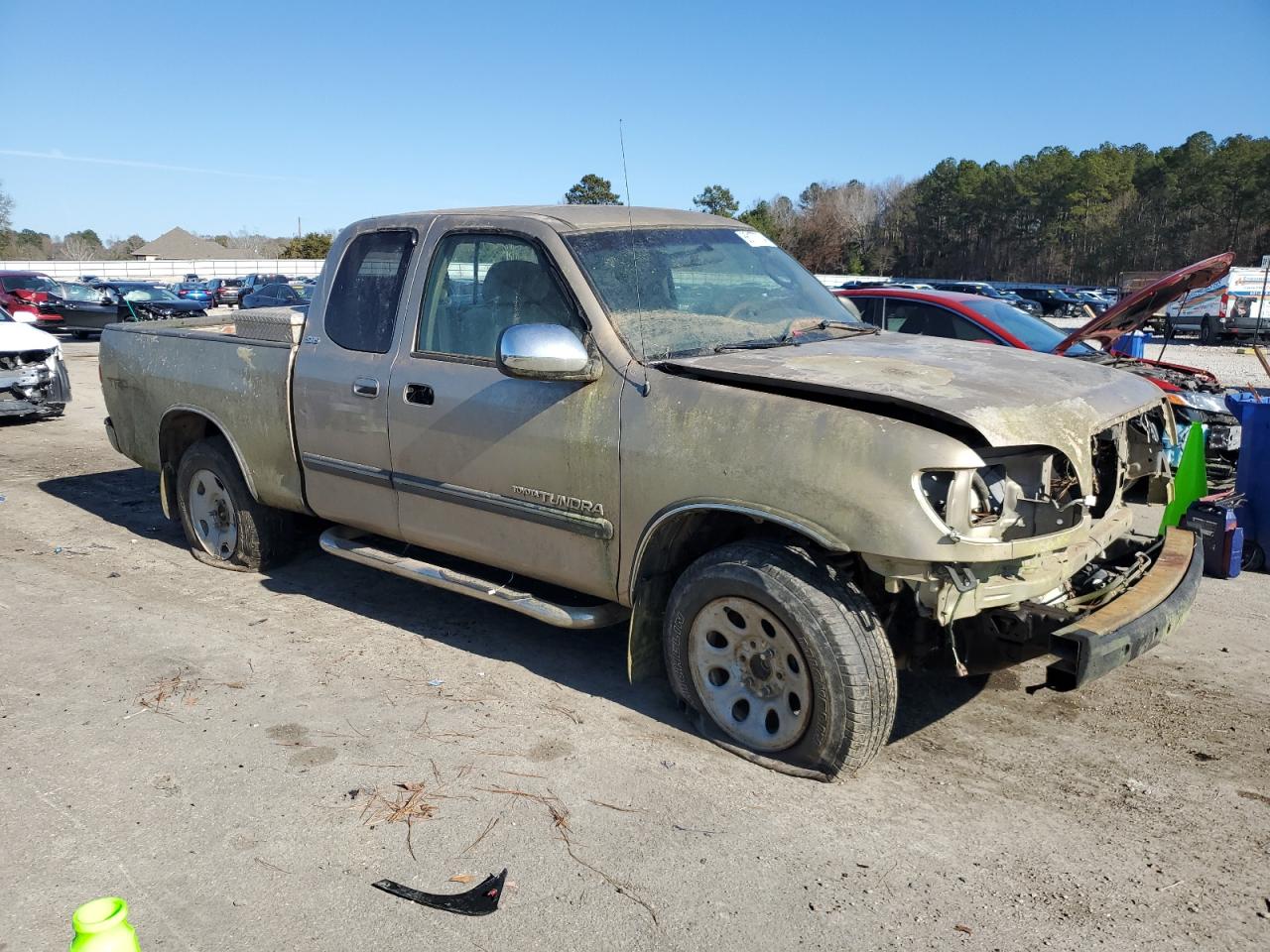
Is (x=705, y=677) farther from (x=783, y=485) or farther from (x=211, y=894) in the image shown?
(x=211, y=894)

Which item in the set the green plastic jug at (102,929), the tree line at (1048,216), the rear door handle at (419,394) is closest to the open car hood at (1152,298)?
the rear door handle at (419,394)

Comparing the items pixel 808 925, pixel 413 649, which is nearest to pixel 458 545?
pixel 413 649

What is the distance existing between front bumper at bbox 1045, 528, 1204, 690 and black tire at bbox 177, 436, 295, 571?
173 inches

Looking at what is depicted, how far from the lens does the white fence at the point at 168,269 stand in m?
64.0

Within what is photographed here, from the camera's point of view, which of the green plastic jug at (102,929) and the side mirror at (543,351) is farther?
the side mirror at (543,351)

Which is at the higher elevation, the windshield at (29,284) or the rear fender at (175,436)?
the windshield at (29,284)

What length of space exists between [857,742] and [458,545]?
2.07 m

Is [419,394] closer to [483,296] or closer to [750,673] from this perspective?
[483,296]

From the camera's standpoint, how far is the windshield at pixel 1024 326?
28.3 feet

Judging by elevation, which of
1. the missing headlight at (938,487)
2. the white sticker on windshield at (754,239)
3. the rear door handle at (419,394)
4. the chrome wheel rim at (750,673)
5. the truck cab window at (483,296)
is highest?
the white sticker on windshield at (754,239)

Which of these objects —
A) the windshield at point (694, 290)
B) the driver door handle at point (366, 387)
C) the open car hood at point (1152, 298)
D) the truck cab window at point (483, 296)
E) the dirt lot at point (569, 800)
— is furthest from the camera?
the open car hood at point (1152, 298)

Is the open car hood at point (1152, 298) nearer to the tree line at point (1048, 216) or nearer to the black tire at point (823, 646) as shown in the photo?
the black tire at point (823, 646)

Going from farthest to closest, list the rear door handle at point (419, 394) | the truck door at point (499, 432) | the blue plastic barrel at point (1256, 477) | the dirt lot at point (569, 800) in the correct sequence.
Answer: the blue plastic barrel at point (1256, 477)
the rear door handle at point (419, 394)
the truck door at point (499, 432)
the dirt lot at point (569, 800)

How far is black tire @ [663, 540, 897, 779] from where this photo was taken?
3.50 meters
